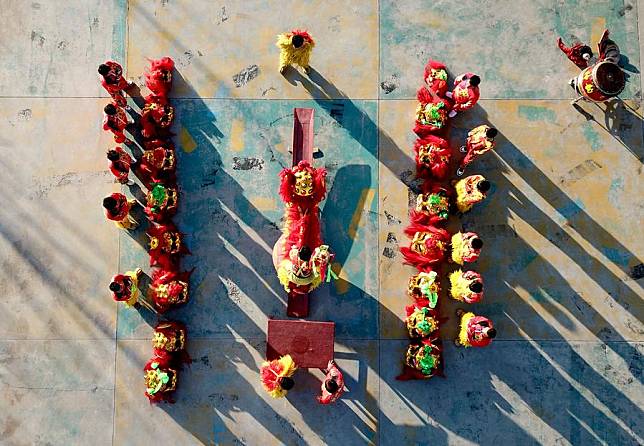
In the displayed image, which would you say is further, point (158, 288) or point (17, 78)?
point (17, 78)

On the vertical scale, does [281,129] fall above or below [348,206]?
above

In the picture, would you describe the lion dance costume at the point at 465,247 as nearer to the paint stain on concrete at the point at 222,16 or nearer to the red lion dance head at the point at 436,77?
the red lion dance head at the point at 436,77

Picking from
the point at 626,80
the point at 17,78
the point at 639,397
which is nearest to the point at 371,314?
the point at 639,397

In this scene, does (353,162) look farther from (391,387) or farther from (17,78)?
(17,78)

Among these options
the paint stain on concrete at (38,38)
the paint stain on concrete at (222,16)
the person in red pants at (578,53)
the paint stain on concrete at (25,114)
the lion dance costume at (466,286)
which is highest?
the person in red pants at (578,53)

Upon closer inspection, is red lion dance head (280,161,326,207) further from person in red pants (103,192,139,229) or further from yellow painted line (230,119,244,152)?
person in red pants (103,192,139,229)

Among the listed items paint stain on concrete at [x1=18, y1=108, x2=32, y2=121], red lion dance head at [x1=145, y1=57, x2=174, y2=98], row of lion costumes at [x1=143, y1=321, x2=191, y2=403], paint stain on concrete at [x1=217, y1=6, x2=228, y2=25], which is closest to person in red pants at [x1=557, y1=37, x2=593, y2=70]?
paint stain on concrete at [x1=217, y1=6, x2=228, y2=25]

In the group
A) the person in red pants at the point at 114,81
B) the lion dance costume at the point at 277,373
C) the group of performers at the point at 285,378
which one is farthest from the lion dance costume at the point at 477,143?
the person in red pants at the point at 114,81
